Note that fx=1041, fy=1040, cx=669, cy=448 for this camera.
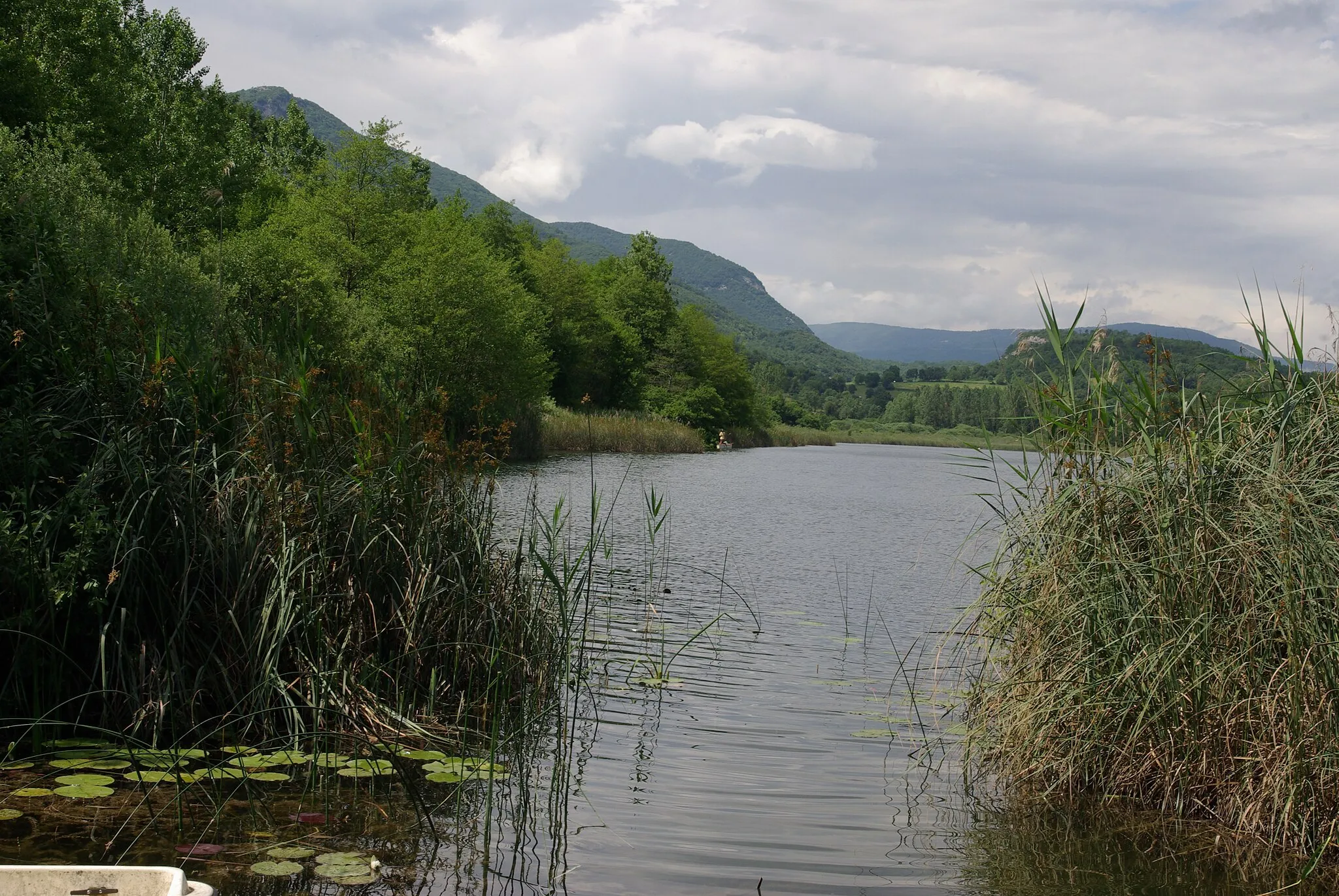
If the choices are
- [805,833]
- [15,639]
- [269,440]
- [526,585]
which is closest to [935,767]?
[805,833]

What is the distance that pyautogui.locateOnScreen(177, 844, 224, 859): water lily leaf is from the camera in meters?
4.41

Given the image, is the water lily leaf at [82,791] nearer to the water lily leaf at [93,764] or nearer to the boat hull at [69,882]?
the water lily leaf at [93,764]

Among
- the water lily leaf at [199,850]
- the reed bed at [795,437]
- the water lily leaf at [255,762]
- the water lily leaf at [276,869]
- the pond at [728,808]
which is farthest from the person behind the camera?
the reed bed at [795,437]

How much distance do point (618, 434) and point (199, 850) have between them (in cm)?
4238

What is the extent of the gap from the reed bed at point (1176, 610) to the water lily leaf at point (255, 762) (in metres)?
4.15

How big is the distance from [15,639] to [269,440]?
1684mm

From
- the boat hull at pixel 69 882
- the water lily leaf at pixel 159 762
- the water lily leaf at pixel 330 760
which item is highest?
the boat hull at pixel 69 882

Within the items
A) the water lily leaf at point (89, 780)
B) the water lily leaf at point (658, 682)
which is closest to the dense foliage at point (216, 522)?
the water lily leaf at point (89, 780)

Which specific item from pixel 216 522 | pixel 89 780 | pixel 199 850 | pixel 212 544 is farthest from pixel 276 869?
pixel 216 522

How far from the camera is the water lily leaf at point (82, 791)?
4.77 meters

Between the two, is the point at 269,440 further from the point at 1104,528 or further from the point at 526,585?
the point at 1104,528

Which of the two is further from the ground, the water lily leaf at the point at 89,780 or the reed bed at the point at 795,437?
the reed bed at the point at 795,437

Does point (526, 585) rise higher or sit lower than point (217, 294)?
lower

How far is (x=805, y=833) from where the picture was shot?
5672 millimetres
